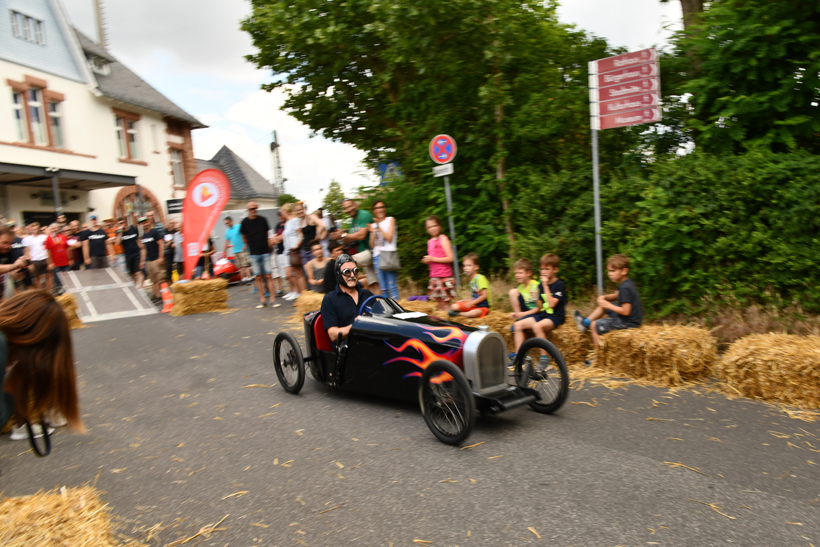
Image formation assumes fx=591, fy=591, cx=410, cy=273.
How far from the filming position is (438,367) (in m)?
4.47

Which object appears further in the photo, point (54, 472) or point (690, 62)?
point (690, 62)

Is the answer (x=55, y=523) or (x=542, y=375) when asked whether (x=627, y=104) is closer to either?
(x=542, y=375)

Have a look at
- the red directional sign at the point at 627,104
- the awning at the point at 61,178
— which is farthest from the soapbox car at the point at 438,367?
the awning at the point at 61,178

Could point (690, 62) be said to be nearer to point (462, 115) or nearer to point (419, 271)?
point (462, 115)

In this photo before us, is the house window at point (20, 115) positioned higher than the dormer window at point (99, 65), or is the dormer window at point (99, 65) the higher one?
the dormer window at point (99, 65)

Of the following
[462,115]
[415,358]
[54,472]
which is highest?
[462,115]

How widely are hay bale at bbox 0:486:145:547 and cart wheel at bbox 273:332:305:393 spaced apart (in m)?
2.75

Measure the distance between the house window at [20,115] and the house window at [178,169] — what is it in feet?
30.1

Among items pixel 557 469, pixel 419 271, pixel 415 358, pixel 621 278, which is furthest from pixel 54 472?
pixel 419 271

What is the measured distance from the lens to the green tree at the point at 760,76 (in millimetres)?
6793

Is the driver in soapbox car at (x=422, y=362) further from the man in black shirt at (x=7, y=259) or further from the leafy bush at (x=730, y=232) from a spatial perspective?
the man in black shirt at (x=7, y=259)

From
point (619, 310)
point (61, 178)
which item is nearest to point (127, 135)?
point (61, 178)

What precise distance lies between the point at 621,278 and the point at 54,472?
5.67 m

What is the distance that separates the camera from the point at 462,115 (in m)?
11.3
